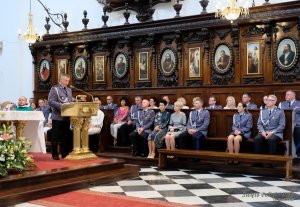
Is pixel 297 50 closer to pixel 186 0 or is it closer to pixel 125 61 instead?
pixel 186 0

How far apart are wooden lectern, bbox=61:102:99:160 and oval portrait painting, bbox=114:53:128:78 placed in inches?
224

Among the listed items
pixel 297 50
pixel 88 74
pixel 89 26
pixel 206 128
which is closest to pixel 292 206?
pixel 206 128

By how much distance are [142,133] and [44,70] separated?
728cm

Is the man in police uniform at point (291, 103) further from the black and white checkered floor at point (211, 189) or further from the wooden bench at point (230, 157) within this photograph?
the black and white checkered floor at point (211, 189)

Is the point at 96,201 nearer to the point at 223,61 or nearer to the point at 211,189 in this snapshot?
the point at 211,189

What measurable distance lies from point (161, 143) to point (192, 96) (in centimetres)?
284

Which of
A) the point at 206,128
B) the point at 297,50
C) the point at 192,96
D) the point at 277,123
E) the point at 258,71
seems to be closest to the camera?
the point at 277,123

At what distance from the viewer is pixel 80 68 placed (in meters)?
15.0

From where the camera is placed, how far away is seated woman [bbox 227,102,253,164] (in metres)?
8.95

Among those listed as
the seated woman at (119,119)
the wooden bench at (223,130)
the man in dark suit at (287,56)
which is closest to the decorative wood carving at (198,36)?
the man in dark suit at (287,56)

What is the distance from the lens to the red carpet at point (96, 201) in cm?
565

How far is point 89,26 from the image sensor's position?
51.8ft

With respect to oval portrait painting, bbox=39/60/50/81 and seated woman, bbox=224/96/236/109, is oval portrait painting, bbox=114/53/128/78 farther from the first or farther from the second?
seated woman, bbox=224/96/236/109

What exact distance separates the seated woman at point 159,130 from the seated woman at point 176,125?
0.43 feet
